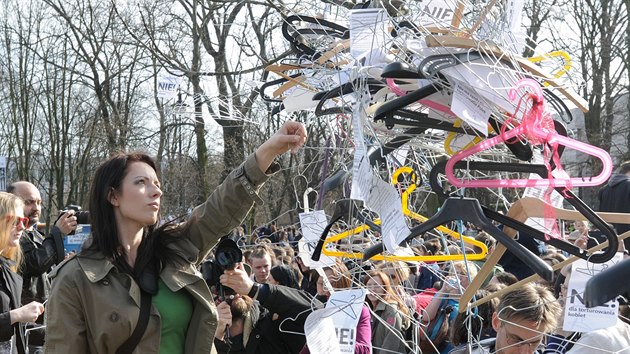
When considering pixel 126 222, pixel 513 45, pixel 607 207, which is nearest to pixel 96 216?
pixel 126 222

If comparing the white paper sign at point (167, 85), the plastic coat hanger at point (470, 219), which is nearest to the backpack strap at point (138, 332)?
the plastic coat hanger at point (470, 219)

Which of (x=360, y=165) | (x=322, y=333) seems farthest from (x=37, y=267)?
(x=360, y=165)

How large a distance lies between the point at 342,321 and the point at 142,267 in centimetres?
73

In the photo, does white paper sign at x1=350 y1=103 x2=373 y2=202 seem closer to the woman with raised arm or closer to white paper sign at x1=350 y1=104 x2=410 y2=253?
white paper sign at x1=350 y1=104 x2=410 y2=253

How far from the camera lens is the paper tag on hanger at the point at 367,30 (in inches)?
90.8

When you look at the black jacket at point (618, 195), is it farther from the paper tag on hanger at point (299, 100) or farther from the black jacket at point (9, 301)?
the black jacket at point (9, 301)

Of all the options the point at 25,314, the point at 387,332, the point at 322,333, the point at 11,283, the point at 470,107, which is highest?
the point at 470,107

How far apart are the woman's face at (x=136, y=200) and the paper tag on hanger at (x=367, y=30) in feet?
3.42

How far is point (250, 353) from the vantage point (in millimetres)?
4699

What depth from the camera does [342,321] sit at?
2.77m

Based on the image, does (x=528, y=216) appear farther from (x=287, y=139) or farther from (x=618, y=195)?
(x=618, y=195)

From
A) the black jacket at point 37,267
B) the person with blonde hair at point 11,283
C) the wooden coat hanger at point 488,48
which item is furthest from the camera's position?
the black jacket at point 37,267

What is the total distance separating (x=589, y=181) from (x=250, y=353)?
2.84 m

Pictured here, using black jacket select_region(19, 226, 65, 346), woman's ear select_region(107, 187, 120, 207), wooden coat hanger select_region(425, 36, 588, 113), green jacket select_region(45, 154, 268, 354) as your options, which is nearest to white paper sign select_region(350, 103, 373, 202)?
wooden coat hanger select_region(425, 36, 588, 113)
